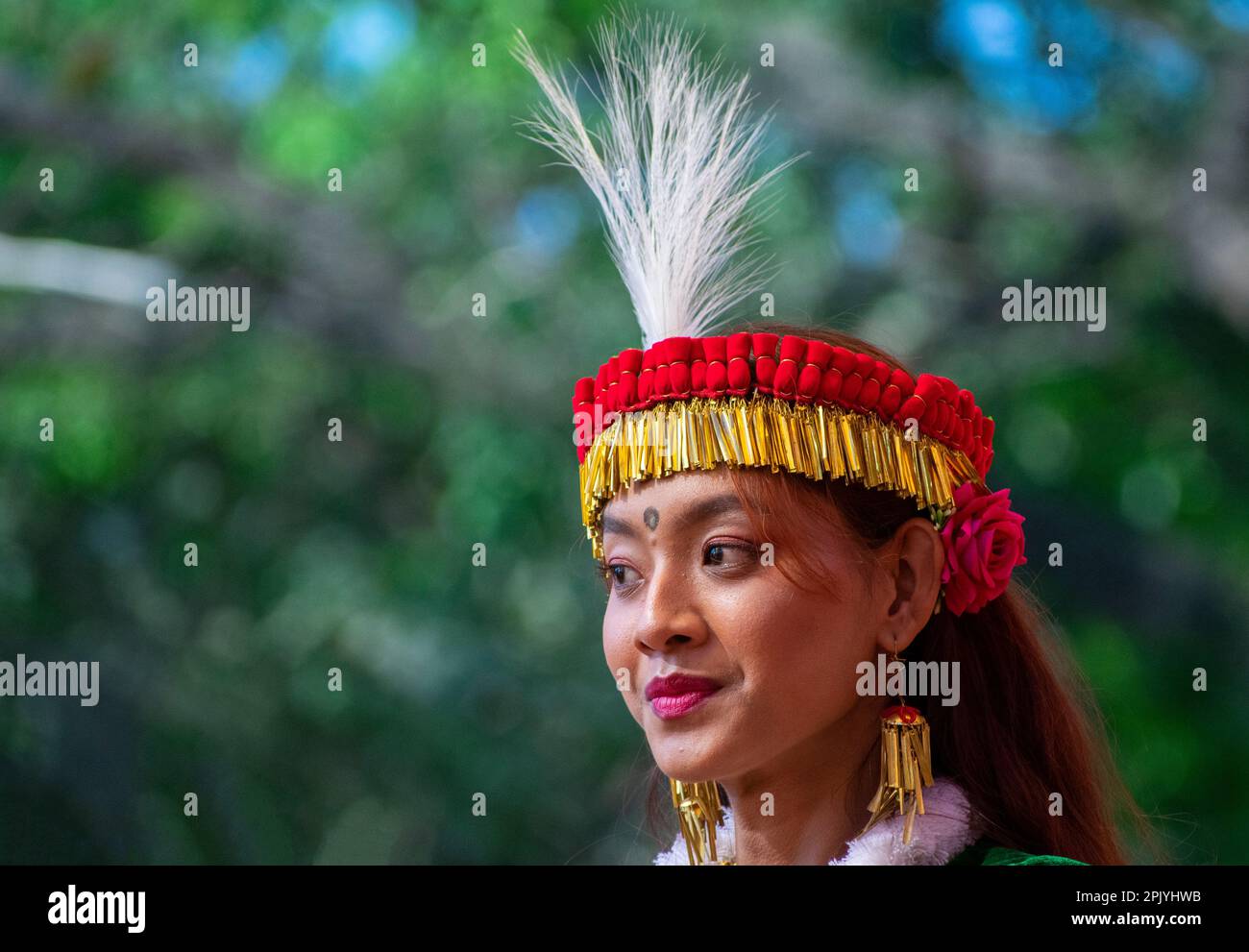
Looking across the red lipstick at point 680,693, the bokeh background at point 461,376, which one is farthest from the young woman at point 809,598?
the bokeh background at point 461,376

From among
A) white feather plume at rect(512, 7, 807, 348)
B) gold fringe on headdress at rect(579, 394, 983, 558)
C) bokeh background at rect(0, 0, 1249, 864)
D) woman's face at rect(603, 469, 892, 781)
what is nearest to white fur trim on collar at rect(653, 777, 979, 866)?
woman's face at rect(603, 469, 892, 781)

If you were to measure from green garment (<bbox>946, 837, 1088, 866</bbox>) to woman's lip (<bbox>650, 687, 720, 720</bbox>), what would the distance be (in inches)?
18.0

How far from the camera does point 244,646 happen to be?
7.57 metres

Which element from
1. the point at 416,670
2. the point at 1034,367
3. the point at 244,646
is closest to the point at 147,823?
the point at 244,646

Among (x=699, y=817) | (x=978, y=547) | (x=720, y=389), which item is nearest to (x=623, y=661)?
(x=699, y=817)

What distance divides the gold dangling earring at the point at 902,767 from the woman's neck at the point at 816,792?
0.04 meters

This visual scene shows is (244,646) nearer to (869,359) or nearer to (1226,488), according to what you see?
(1226,488)

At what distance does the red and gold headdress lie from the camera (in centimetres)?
254

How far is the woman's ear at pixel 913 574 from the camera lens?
8.59 ft

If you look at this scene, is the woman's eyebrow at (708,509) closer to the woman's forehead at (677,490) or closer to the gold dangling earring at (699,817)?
the woman's forehead at (677,490)

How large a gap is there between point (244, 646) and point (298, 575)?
0.42 metres

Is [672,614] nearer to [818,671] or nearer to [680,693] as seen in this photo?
[680,693]

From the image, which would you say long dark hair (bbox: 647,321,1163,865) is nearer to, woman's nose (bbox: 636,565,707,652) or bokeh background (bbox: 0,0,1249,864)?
woman's nose (bbox: 636,565,707,652)

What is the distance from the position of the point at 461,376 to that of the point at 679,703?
479cm
